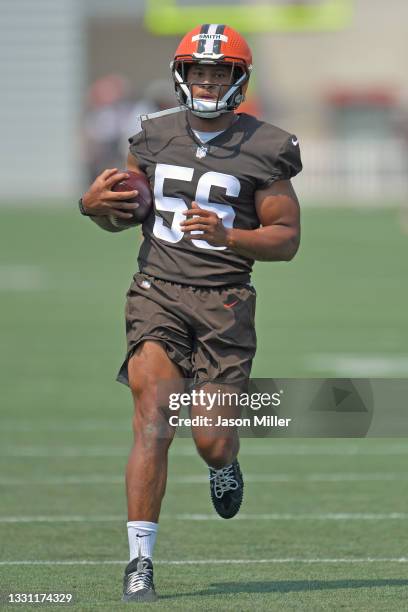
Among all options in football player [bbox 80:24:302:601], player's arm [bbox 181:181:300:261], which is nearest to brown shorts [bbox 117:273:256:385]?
football player [bbox 80:24:302:601]

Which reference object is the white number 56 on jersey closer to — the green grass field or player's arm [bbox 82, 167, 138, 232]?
player's arm [bbox 82, 167, 138, 232]

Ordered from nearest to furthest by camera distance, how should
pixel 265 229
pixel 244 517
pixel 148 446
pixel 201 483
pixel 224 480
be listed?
pixel 148 446
pixel 265 229
pixel 224 480
pixel 244 517
pixel 201 483

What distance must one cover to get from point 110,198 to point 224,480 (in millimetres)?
1227

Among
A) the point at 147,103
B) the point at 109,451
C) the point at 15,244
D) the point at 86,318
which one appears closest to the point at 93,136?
the point at 15,244

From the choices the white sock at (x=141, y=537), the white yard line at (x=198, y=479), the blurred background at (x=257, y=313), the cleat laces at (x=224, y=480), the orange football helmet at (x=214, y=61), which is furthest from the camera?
the white yard line at (x=198, y=479)

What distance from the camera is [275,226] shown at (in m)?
5.82

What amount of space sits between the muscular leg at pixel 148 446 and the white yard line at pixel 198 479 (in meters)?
2.52

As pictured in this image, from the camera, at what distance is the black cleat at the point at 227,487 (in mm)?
6177

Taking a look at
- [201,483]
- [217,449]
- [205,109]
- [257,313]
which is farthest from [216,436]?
[257,313]

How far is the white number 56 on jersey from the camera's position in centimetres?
580

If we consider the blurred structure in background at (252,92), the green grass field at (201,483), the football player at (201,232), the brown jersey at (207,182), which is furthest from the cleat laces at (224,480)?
the blurred structure in background at (252,92)

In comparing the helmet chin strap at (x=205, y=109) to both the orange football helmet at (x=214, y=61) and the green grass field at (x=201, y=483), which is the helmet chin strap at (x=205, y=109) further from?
the green grass field at (x=201, y=483)

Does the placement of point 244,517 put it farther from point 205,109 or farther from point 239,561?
point 205,109

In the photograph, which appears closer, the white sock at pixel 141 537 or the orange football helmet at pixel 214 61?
the white sock at pixel 141 537
